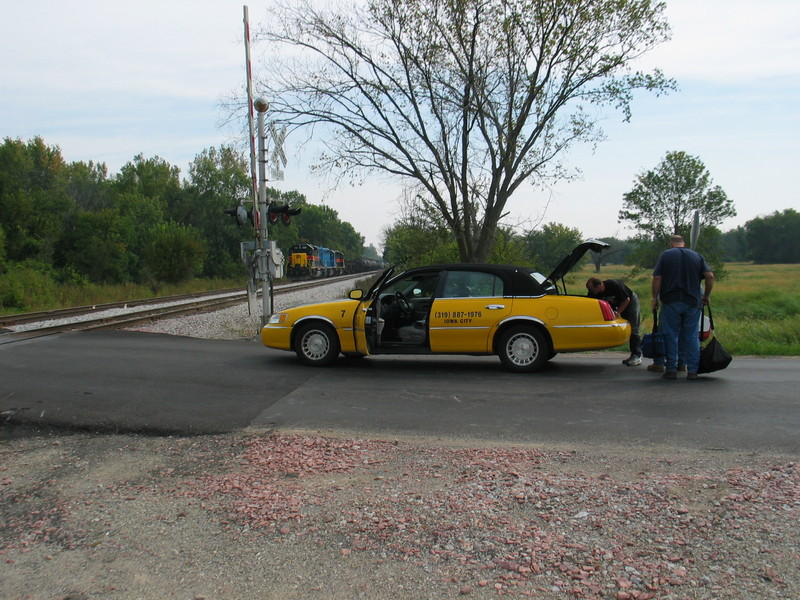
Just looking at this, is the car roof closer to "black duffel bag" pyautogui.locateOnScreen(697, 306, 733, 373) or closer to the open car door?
the open car door

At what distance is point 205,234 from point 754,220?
9561cm

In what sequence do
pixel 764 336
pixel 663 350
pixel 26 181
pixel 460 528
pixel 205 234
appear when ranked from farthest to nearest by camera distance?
1. pixel 205 234
2. pixel 26 181
3. pixel 764 336
4. pixel 663 350
5. pixel 460 528

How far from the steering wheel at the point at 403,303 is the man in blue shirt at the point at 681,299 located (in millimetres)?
3274

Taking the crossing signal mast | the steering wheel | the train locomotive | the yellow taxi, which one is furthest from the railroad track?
the train locomotive

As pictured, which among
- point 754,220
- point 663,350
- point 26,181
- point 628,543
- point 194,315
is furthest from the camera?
point 754,220

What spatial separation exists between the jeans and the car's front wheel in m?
4.32

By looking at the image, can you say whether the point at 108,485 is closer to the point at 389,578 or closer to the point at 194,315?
the point at 389,578

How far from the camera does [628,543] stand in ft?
11.4

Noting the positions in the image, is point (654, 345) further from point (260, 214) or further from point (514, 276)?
point (260, 214)

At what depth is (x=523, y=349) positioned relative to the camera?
8695mm

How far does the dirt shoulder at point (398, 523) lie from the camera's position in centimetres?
317

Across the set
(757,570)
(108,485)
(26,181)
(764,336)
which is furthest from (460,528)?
(26,181)

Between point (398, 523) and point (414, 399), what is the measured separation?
3411mm

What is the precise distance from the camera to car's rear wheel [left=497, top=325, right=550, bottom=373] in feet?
28.3
